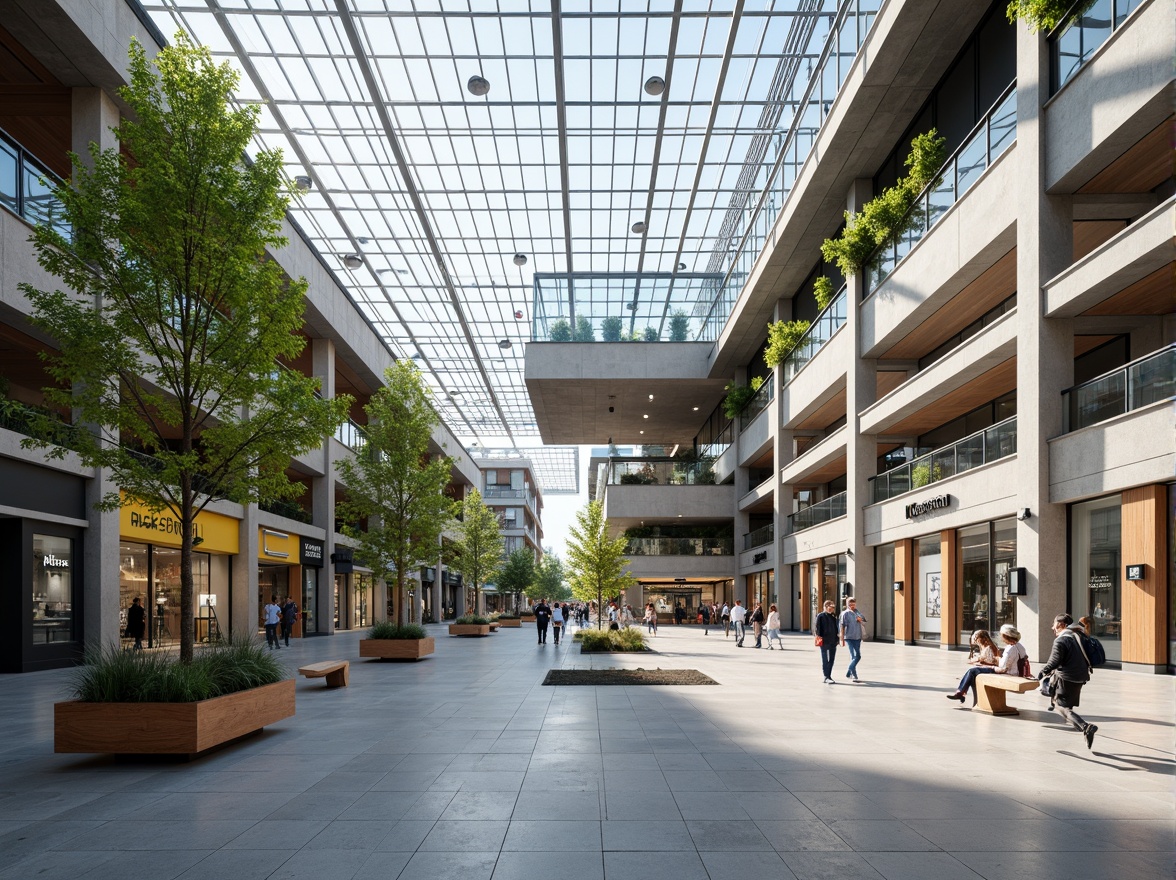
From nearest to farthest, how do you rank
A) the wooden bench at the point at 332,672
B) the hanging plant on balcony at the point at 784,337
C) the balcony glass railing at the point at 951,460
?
the wooden bench at the point at 332,672, the balcony glass railing at the point at 951,460, the hanging plant on balcony at the point at 784,337

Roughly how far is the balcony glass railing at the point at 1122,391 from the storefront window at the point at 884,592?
40.9 feet

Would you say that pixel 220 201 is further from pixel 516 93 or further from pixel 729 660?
pixel 516 93

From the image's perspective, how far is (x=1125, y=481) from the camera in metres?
16.7

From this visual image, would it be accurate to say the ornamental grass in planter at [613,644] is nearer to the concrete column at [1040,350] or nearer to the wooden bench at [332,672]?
the wooden bench at [332,672]

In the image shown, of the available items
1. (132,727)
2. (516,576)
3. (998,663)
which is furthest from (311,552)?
(516,576)

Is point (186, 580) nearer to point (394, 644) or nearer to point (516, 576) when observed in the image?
point (394, 644)

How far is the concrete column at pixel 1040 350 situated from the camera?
18.7 m

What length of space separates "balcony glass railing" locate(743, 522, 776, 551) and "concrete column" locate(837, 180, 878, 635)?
12.1m

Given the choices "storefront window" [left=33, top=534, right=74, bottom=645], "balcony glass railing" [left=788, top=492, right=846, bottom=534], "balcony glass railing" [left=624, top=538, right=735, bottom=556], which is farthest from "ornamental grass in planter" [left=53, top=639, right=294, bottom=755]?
"balcony glass railing" [left=624, top=538, right=735, bottom=556]

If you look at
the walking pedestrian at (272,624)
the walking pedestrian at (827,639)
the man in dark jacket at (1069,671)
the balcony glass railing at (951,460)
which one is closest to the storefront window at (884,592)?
the balcony glass railing at (951,460)

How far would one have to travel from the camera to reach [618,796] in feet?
26.2

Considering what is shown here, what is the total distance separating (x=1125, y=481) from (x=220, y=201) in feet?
52.4

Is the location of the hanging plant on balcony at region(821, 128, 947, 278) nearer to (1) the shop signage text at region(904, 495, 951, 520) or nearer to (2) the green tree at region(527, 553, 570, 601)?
(1) the shop signage text at region(904, 495, 951, 520)

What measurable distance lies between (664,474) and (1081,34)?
3905 centimetres
